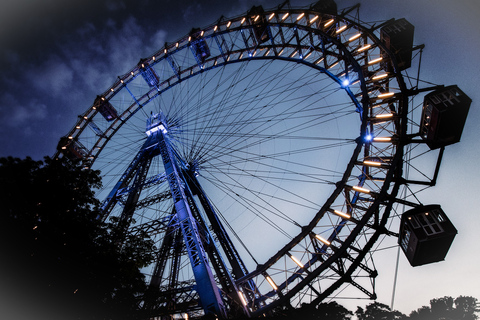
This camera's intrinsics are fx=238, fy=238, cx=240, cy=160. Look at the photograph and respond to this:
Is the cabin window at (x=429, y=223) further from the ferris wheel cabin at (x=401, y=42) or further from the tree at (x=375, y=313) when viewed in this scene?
the tree at (x=375, y=313)

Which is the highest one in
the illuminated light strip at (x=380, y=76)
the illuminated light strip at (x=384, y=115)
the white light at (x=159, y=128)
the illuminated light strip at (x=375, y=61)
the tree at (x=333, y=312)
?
the white light at (x=159, y=128)

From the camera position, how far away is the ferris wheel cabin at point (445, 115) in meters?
9.92

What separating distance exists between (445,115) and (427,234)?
5.03 metres

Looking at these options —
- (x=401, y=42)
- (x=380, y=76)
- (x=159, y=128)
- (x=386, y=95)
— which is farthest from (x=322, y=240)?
(x=159, y=128)

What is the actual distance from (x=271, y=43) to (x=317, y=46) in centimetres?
386

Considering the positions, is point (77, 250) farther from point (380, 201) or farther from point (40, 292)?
point (380, 201)

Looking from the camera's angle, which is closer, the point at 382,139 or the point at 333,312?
the point at 333,312

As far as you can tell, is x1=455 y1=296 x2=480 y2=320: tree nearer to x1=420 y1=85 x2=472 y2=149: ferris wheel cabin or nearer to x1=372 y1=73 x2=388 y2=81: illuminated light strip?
x1=420 y1=85 x2=472 y2=149: ferris wheel cabin

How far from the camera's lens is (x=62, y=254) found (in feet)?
24.8

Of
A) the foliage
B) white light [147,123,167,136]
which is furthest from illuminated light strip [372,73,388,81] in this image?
the foliage

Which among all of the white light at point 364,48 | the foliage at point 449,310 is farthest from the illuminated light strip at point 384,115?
the foliage at point 449,310

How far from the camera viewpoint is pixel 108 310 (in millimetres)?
7625

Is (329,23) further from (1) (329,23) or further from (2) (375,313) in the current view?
(2) (375,313)

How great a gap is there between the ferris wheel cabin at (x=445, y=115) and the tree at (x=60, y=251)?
1328 centimetres
